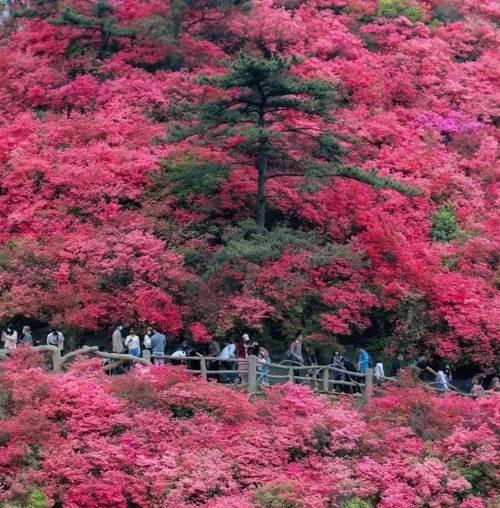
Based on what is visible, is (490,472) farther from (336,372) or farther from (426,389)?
(336,372)

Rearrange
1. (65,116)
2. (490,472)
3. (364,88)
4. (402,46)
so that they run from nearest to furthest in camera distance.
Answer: (490,472)
(65,116)
(364,88)
(402,46)

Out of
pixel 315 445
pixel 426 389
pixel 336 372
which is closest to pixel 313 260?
pixel 336 372

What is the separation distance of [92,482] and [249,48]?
20.5m

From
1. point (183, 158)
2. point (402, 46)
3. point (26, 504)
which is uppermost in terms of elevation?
point (402, 46)

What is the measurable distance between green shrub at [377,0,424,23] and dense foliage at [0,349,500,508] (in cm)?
2255

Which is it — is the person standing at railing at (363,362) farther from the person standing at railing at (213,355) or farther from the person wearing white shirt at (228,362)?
the person standing at railing at (213,355)

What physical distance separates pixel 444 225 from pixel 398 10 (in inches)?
551

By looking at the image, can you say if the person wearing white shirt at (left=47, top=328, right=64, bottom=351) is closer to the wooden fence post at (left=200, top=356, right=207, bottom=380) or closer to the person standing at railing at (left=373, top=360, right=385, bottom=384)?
the wooden fence post at (left=200, top=356, right=207, bottom=380)

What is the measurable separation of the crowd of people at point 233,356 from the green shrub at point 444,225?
4.72m

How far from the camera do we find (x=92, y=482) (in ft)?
48.6

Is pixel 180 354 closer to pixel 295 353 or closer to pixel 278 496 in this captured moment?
pixel 295 353

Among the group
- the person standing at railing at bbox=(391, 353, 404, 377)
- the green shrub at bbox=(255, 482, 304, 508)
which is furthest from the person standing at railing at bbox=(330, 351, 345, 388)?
the green shrub at bbox=(255, 482, 304, 508)

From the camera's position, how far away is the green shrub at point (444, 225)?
1041 inches

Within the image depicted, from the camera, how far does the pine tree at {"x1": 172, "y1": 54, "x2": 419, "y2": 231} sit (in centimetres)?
2166
